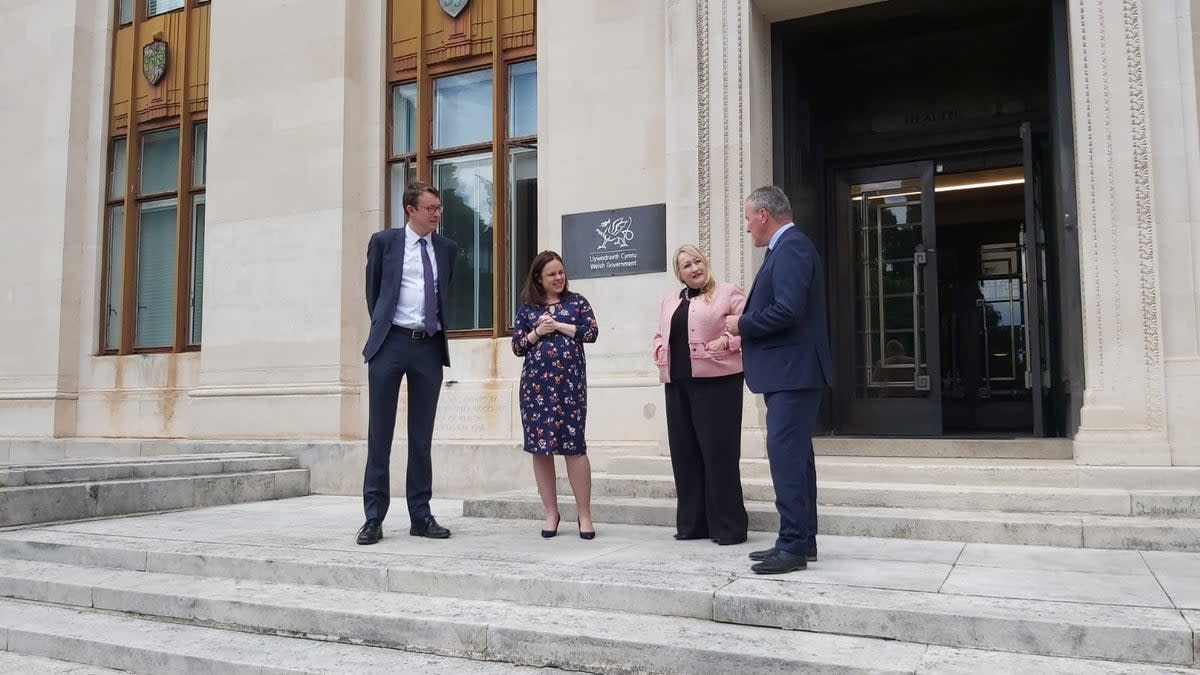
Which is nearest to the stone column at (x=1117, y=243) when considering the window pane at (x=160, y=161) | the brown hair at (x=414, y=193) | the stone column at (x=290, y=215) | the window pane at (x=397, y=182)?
the brown hair at (x=414, y=193)

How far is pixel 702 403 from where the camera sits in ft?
18.5

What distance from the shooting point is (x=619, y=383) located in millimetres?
8258

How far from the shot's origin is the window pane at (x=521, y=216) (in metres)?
9.62

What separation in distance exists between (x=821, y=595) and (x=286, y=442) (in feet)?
23.9

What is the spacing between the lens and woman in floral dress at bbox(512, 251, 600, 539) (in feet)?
19.2

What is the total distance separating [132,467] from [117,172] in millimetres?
5779

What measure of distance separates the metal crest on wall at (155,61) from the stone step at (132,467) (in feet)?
17.5

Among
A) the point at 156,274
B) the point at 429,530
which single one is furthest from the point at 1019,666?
the point at 156,274

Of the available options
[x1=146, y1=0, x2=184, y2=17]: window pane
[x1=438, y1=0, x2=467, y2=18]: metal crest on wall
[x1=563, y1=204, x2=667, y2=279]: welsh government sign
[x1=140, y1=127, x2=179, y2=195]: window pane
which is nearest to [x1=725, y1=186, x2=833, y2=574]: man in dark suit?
[x1=563, y1=204, x2=667, y2=279]: welsh government sign

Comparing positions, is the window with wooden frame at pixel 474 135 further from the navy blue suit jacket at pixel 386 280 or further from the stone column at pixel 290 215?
the navy blue suit jacket at pixel 386 280

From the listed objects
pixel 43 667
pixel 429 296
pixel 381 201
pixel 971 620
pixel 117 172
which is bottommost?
pixel 43 667

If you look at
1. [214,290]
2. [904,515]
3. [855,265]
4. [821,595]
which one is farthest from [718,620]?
[214,290]

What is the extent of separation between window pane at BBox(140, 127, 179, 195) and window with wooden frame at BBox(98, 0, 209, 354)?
0.01 meters

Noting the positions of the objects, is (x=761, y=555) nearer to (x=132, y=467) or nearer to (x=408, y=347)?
(x=408, y=347)
